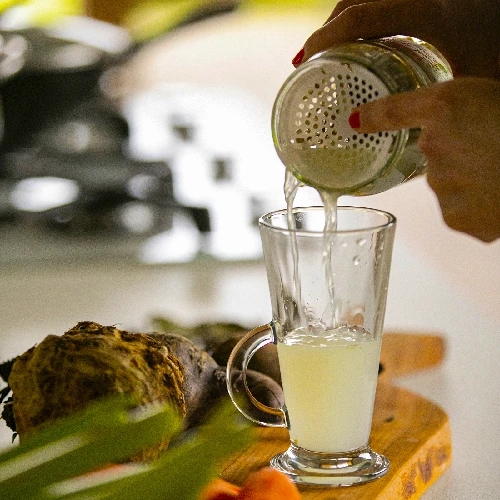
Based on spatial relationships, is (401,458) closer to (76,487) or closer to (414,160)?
(414,160)

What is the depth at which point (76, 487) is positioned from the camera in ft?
1.79

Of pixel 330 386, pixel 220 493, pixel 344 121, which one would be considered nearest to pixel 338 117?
pixel 344 121

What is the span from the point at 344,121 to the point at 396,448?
329 millimetres

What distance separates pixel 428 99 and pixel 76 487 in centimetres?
44

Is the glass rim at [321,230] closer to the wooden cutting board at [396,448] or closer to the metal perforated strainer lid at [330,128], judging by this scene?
the metal perforated strainer lid at [330,128]

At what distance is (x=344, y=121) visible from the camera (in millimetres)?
801

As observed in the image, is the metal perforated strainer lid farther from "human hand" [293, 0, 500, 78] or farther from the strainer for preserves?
"human hand" [293, 0, 500, 78]

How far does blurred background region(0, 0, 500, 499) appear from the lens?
138 centimetres

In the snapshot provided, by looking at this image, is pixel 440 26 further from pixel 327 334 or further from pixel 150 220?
pixel 150 220

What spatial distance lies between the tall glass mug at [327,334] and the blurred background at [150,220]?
0.15 metres

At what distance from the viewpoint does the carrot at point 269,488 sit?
2.13 ft

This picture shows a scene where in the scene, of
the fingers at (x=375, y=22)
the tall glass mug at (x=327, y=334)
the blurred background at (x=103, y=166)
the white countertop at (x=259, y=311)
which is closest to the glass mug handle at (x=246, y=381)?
the tall glass mug at (x=327, y=334)

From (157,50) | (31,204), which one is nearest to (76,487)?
(31,204)

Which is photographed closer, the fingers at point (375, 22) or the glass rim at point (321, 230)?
the glass rim at point (321, 230)
